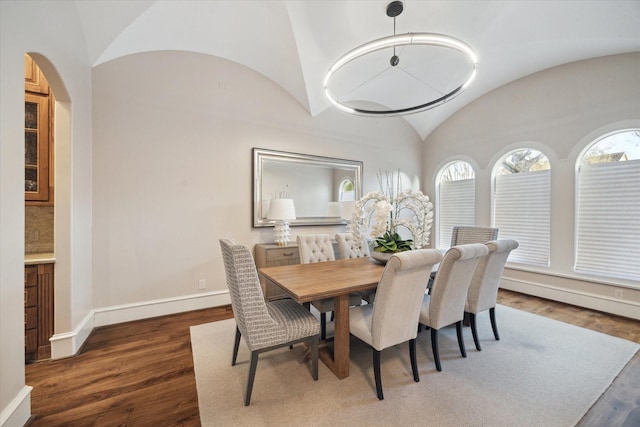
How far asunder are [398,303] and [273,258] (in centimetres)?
208

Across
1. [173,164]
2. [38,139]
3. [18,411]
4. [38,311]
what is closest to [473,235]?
[173,164]

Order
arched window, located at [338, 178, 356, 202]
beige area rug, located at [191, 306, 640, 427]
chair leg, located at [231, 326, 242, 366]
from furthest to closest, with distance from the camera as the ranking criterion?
1. arched window, located at [338, 178, 356, 202]
2. chair leg, located at [231, 326, 242, 366]
3. beige area rug, located at [191, 306, 640, 427]

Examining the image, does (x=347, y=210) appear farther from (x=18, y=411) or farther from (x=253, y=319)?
(x=18, y=411)

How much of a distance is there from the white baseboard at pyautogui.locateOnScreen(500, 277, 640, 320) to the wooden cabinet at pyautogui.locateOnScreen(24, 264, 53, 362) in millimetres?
5907

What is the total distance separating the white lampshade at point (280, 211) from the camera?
3592mm

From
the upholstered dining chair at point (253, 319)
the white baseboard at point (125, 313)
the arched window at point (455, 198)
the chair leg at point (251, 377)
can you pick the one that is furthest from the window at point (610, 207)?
the white baseboard at point (125, 313)

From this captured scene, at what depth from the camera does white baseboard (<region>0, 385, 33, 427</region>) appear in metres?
1.39

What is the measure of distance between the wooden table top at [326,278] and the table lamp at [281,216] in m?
1.16

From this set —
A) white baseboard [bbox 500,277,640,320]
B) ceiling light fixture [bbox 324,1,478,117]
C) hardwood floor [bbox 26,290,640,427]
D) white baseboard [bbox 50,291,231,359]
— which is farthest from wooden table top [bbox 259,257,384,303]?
white baseboard [bbox 500,277,640,320]

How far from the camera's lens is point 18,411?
1.49m

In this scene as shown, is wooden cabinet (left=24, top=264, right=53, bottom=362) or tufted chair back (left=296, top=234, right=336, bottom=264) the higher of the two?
tufted chair back (left=296, top=234, right=336, bottom=264)

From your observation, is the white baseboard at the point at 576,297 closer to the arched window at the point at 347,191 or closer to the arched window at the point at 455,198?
the arched window at the point at 455,198

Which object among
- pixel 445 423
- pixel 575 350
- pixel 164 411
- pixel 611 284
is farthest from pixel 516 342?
pixel 164 411

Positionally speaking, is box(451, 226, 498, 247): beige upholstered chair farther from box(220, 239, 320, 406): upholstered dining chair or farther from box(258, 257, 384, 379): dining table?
box(220, 239, 320, 406): upholstered dining chair
